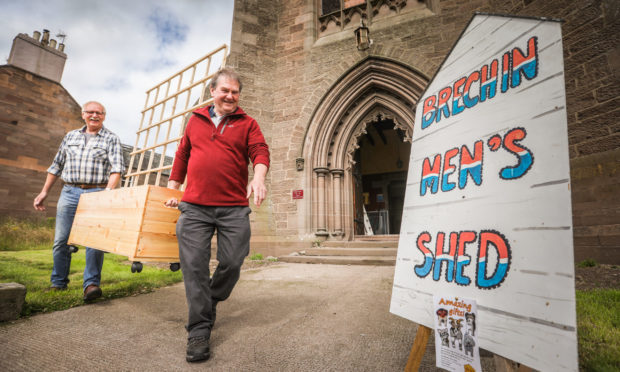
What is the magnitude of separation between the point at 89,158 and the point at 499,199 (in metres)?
3.35

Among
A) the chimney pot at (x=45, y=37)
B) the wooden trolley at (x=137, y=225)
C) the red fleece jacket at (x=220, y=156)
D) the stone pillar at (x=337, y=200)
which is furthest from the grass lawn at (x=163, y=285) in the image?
the chimney pot at (x=45, y=37)

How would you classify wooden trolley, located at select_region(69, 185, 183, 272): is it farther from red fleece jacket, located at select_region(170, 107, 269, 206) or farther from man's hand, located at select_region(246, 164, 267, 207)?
man's hand, located at select_region(246, 164, 267, 207)

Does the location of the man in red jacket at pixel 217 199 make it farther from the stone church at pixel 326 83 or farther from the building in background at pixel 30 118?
the building in background at pixel 30 118

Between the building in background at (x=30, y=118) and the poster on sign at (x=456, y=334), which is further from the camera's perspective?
the building in background at (x=30, y=118)

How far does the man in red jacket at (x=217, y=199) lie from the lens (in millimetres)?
1559

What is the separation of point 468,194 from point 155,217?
6.45ft

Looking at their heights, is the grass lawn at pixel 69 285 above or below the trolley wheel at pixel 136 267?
below

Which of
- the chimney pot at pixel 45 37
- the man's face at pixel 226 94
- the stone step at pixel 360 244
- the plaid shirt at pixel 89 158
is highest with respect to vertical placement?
the chimney pot at pixel 45 37

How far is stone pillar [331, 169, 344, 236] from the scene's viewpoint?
256 inches

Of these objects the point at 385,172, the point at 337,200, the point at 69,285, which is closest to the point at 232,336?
the point at 69,285

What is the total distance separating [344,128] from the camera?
6.92 m

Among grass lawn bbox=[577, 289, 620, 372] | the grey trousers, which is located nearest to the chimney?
the grey trousers

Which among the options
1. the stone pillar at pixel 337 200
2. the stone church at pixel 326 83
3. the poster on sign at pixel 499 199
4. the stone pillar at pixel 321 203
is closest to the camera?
the poster on sign at pixel 499 199

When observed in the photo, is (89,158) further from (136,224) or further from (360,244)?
(360,244)
